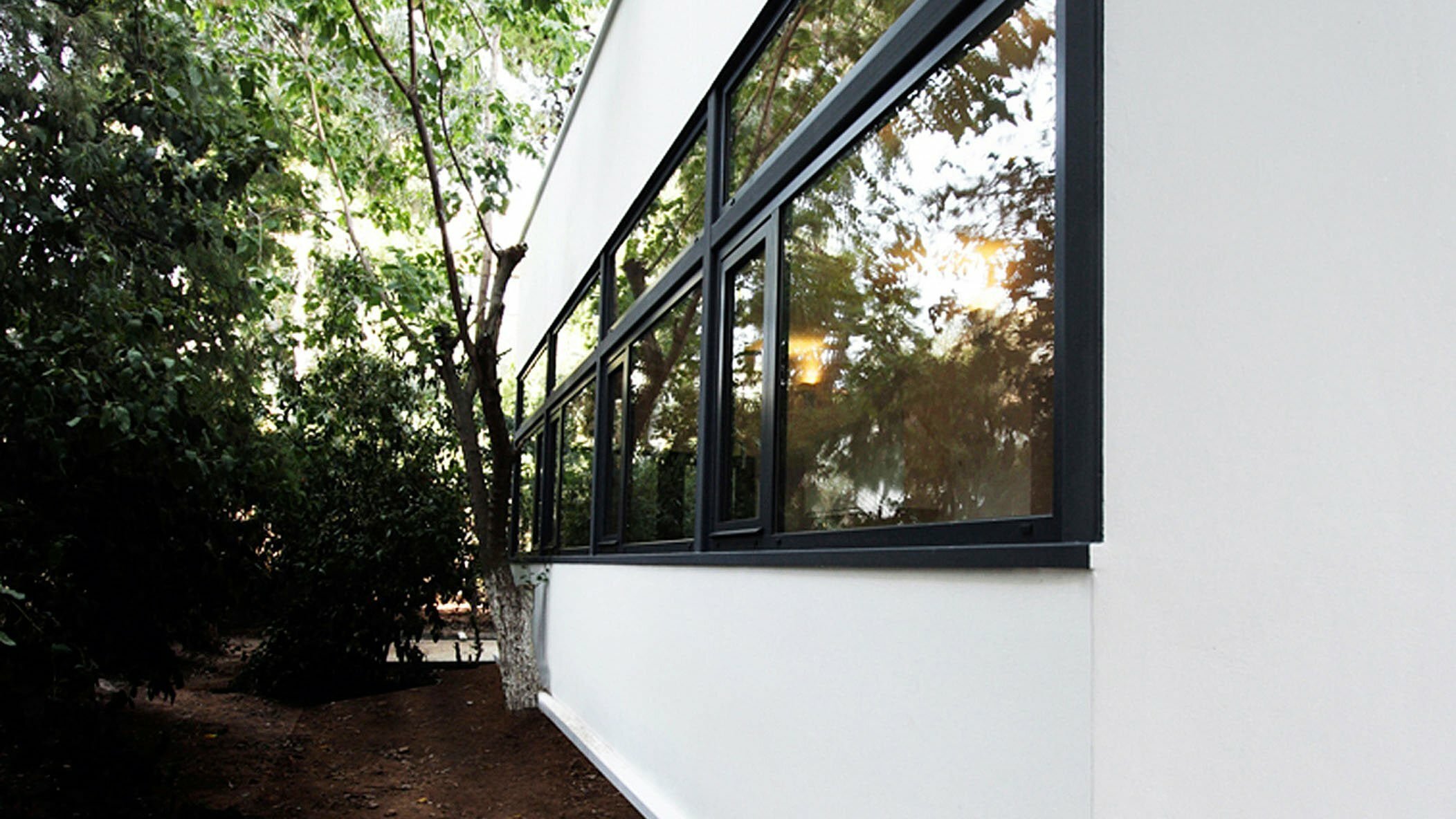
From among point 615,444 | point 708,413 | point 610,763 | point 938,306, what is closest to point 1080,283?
point 938,306

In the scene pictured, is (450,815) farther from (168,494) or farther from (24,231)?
(24,231)

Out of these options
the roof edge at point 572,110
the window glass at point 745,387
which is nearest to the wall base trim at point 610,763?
the window glass at point 745,387

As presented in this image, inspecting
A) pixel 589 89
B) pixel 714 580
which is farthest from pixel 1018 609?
pixel 589 89

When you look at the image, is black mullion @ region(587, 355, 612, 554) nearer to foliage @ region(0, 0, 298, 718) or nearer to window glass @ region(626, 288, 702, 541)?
window glass @ region(626, 288, 702, 541)

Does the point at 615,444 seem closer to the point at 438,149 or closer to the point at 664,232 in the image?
the point at 664,232

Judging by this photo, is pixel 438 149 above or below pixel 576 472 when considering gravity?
above

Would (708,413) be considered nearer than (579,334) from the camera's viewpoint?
Yes

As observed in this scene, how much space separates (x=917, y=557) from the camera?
2.45m

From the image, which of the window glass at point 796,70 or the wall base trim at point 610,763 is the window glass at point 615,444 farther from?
the window glass at point 796,70

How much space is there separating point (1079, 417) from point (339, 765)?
5648mm

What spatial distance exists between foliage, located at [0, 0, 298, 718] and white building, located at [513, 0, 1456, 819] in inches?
89.5

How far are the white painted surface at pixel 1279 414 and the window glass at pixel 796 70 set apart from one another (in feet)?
4.19

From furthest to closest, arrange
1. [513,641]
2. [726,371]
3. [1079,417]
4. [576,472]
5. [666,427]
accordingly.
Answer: [513,641], [576,472], [666,427], [726,371], [1079,417]

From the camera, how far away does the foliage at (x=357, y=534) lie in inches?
356
